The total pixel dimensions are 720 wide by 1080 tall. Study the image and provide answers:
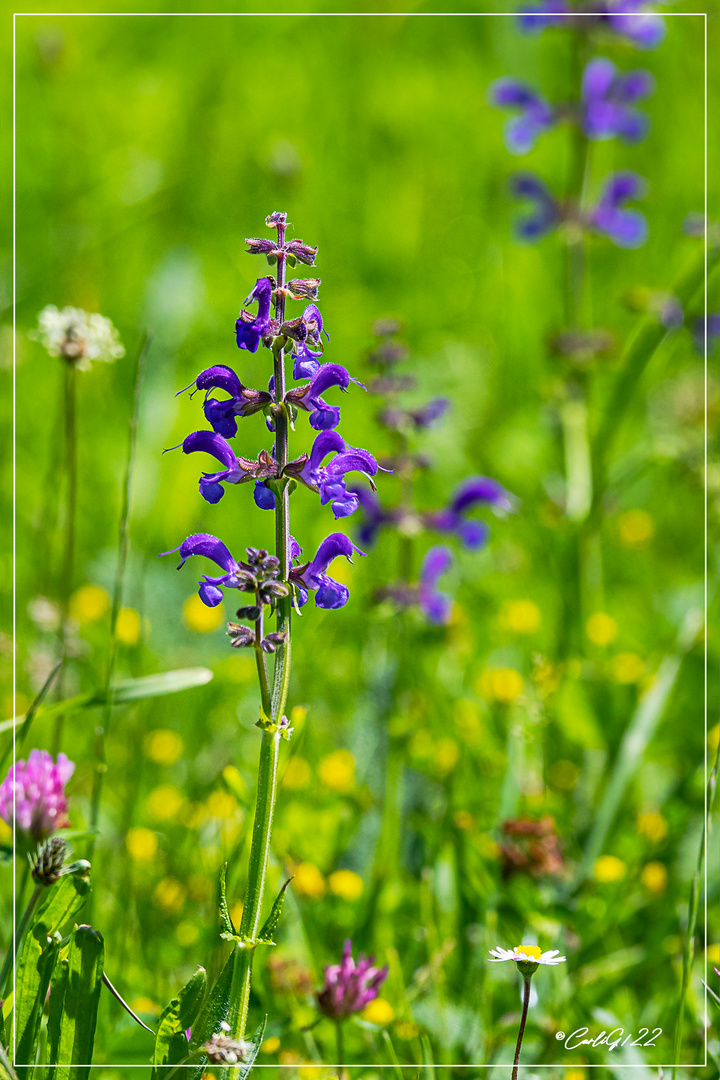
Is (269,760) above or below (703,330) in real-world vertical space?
below

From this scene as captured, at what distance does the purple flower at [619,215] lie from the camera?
4.02 metres

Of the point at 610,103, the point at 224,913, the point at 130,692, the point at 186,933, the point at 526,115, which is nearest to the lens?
the point at 224,913

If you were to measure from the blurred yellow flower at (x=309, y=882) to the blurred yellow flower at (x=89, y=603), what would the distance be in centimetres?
162

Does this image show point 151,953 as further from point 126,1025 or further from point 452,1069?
point 452,1069

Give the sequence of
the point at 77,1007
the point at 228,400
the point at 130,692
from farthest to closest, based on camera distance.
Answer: the point at 130,692
the point at 77,1007
the point at 228,400

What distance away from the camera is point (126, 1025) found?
2.07m

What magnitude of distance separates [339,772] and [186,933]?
0.75 m

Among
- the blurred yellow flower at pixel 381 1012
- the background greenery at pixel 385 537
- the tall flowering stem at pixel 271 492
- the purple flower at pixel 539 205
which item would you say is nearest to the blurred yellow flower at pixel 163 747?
the background greenery at pixel 385 537

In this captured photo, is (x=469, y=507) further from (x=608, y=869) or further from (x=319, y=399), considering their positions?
→ (x=319, y=399)

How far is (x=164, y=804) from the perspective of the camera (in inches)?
118

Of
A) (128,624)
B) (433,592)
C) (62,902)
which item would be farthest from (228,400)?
(128,624)

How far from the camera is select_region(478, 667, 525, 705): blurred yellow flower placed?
3350mm

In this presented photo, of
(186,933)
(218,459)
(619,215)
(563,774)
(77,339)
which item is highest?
(619,215)

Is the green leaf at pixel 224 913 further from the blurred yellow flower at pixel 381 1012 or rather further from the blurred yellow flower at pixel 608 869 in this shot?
the blurred yellow flower at pixel 608 869
